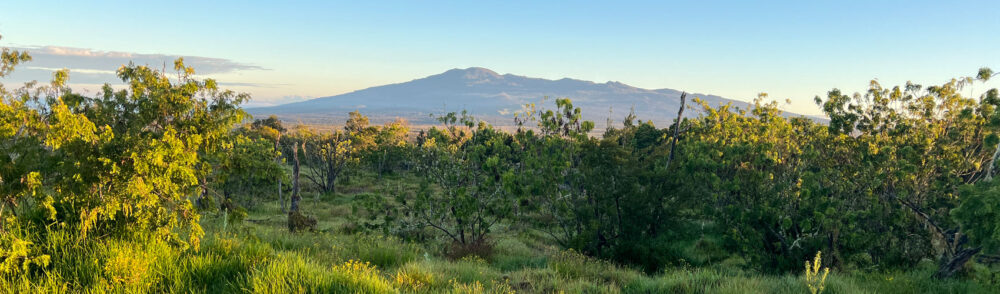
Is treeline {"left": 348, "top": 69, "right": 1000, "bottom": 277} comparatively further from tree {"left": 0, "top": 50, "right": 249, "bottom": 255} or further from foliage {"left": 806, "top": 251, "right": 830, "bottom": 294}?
tree {"left": 0, "top": 50, "right": 249, "bottom": 255}

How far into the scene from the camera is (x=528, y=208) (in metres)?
15.9

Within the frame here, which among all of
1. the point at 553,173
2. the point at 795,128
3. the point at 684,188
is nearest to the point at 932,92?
the point at 795,128

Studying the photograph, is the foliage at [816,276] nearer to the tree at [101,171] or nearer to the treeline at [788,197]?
the treeline at [788,197]

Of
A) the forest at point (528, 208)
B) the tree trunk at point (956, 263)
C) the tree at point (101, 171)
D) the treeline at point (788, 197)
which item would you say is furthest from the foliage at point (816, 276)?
the tree at point (101, 171)

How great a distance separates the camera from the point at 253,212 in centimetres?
2394

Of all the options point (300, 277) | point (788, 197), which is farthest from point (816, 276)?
point (788, 197)

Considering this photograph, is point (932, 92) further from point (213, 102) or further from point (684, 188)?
point (213, 102)

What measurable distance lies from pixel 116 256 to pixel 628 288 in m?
7.25

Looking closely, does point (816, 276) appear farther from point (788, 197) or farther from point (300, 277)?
point (788, 197)

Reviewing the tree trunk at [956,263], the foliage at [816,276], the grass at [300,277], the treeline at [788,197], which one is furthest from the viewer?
the treeline at [788,197]

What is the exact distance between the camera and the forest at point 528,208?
18.8 ft

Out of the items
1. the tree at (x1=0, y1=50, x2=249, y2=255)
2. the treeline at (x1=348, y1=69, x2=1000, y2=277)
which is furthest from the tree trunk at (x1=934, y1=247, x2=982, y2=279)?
the tree at (x1=0, y1=50, x2=249, y2=255)

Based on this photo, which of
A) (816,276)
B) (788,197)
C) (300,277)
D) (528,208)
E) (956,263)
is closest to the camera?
(300,277)

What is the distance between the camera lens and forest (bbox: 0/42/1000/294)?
226 inches
